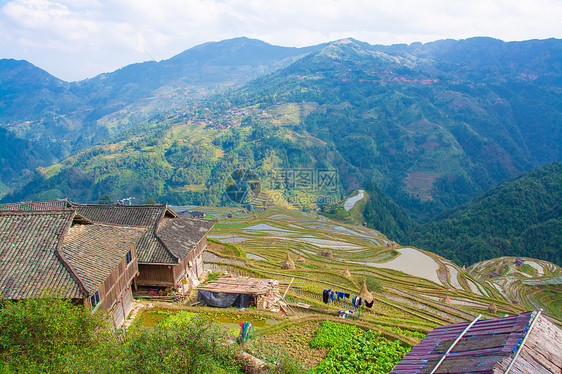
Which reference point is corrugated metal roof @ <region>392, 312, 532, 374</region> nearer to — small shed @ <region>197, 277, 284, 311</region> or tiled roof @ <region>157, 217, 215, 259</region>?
small shed @ <region>197, 277, 284, 311</region>

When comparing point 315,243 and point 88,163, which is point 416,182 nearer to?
point 315,243

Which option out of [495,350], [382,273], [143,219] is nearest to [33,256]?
[143,219]

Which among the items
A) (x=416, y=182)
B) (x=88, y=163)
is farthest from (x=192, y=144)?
(x=416, y=182)

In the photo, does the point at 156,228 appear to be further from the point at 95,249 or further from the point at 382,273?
the point at 382,273

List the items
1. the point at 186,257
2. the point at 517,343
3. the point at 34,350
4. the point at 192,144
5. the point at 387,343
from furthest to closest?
1. the point at 192,144
2. the point at 186,257
3. the point at 387,343
4. the point at 34,350
5. the point at 517,343

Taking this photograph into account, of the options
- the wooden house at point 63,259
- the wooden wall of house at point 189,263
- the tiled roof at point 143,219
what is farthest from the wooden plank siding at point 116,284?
the wooden wall of house at point 189,263
